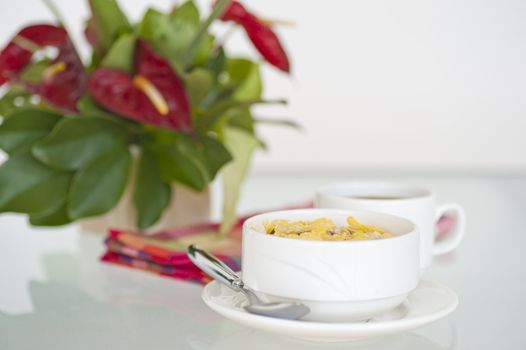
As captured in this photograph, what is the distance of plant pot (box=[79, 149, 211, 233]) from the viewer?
A: 3.22ft

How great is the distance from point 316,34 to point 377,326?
1.72m

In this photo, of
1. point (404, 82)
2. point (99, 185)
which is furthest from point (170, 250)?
point (404, 82)

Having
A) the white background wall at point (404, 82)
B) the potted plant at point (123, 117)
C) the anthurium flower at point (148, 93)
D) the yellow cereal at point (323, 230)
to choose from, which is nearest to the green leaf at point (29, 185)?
the potted plant at point (123, 117)

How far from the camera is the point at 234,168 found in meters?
0.94

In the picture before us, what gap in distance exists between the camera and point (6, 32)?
2.06 meters

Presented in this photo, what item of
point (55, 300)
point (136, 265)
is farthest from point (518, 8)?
point (55, 300)

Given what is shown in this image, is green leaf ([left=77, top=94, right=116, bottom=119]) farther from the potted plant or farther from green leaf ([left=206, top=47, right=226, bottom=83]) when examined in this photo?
green leaf ([left=206, top=47, right=226, bottom=83])

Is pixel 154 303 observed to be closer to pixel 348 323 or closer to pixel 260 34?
pixel 348 323

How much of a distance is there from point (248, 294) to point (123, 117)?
41 centimetres

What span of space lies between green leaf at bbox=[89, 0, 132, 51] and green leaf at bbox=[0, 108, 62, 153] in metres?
0.11

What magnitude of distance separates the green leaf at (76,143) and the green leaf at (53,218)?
62 mm

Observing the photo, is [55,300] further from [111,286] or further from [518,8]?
[518,8]

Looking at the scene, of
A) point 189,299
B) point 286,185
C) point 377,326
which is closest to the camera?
point 377,326

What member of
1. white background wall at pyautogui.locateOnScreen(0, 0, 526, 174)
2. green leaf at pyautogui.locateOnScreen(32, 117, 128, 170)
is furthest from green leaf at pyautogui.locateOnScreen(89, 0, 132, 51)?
white background wall at pyautogui.locateOnScreen(0, 0, 526, 174)
